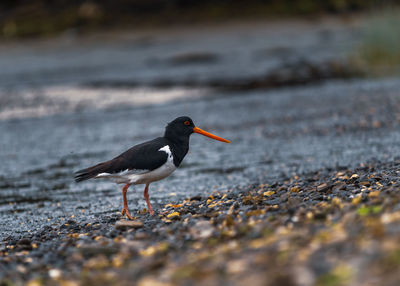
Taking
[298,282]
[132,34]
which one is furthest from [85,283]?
[132,34]

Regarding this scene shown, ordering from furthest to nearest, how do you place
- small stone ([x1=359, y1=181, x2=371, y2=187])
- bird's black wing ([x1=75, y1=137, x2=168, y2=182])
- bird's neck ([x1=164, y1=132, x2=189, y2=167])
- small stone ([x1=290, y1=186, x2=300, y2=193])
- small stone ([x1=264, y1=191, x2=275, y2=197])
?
bird's neck ([x1=164, y1=132, x2=189, y2=167]) → small stone ([x1=264, y1=191, x2=275, y2=197]) → small stone ([x1=290, y1=186, x2=300, y2=193]) → bird's black wing ([x1=75, y1=137, x2=168, y2=182]) → small stone ([x1=359, y1=181, x2=371, y2=187])

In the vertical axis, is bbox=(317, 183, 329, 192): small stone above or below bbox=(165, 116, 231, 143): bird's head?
below

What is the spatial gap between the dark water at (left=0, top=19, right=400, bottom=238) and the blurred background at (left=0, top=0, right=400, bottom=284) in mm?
58

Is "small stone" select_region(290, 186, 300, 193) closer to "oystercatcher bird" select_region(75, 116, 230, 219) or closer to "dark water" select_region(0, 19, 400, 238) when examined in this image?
"oystercatcher bird" select_region(75, 116, 230, 219)

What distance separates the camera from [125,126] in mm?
18297

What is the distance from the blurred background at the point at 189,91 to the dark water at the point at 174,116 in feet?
0.19

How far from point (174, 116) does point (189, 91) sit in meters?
5.16

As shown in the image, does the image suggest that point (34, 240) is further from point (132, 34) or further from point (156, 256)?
point (132, 34)

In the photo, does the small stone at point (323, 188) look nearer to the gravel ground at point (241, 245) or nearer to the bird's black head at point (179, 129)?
the gravel ground at point (241, 245)

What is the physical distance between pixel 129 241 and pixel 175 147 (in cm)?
252

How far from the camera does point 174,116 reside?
1941 cm

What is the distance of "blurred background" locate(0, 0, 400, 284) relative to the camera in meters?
11.4

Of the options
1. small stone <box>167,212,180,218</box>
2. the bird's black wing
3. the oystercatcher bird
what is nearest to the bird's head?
the oystercatcher bird

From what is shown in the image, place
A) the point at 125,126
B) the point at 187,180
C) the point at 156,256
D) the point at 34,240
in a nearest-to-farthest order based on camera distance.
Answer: the point at 156,256 < the point at 34,240 < the point at 187,180 < the point at 125,126
